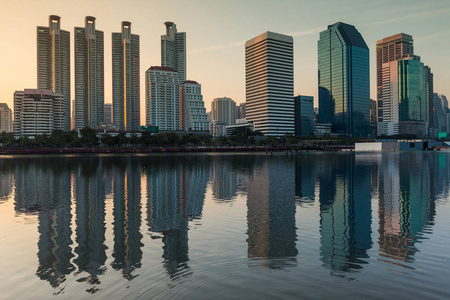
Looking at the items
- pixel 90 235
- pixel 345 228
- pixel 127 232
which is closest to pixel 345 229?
pixel 345 228

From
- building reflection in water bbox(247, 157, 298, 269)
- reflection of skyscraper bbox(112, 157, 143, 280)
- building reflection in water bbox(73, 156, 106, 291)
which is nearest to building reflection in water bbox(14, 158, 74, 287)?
building reflection in water bbox(73, 156, 106, 291)

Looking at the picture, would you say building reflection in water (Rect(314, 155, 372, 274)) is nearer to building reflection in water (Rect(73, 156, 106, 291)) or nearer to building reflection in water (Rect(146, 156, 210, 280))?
building reflection in water (Rect(146, 156, 210, 280))

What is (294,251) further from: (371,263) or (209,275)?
(209,275)

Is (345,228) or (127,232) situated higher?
(127,232)

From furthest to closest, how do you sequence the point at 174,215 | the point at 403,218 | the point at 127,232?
the point at 174,215
the point at 403,218
the point at 127,232

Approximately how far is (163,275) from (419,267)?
37.2ft

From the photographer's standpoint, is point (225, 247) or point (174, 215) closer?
point (225, 247)

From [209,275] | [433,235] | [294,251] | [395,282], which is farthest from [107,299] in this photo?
[433,235]

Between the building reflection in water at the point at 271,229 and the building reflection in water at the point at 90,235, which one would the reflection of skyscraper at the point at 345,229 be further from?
the building reflection in water at the point at 90,235

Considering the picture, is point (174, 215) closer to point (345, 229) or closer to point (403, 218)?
point (345, 229)

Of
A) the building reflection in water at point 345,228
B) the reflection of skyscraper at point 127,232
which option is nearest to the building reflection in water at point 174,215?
the reflection of skyscraper at point 127,232

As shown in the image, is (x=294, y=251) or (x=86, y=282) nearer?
(x=86, y=282)

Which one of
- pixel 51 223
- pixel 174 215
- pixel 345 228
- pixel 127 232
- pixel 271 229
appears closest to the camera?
pixel 127 232

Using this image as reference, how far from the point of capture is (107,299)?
1195cm
